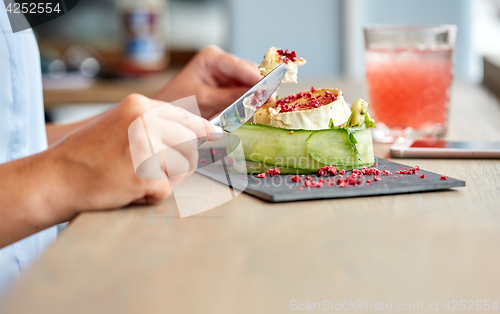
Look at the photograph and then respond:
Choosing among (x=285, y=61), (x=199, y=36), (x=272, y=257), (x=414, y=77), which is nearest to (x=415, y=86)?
(x=414, y=77)

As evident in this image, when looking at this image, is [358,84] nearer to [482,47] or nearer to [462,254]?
[462,254]

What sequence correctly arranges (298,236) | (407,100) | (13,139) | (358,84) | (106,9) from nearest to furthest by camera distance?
(298,236) < (13,139) < (407,100) < (358,84) < (106,9)

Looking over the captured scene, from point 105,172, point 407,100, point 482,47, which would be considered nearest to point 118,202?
point 105,172

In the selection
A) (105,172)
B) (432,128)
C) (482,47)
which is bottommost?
(482,47)

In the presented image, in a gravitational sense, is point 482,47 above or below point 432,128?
below

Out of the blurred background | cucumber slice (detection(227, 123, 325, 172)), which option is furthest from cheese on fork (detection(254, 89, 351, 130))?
the blurred background

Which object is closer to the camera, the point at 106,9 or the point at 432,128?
the point at 432,128
